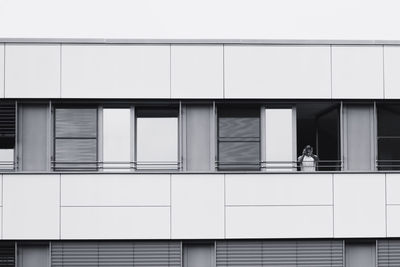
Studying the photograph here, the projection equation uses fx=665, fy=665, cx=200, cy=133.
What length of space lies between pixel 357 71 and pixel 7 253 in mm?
10432

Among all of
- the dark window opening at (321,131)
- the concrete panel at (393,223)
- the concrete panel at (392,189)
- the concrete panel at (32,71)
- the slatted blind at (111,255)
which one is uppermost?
the concrete panel at (32,71)

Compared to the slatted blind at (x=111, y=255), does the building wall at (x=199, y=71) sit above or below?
above

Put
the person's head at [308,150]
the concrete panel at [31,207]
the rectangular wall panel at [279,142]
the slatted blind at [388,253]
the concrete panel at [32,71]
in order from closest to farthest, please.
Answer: the concrete panel at [31,207] → the slatted blind at [388,253] → the concrete panel at [32,71] → the rectangular wall panel at [279,142] → the person's head at [308,150]

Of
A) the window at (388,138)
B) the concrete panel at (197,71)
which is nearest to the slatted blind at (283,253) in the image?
the window at (388,138)

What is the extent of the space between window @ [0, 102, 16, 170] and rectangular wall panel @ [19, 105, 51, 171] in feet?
0.77

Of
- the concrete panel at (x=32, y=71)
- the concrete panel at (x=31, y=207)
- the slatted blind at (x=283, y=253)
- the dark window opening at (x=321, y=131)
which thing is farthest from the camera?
the dark window opening at (x=321, y=131)

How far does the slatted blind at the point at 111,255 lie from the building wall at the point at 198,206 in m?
0.32

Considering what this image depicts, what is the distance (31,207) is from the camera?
17.2 m

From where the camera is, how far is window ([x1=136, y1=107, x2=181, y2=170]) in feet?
58.4

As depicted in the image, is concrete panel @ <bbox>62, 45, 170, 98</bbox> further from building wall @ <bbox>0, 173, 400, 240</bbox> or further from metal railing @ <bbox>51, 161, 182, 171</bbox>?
building wall @ <bbox>0, 173, 400, 240</bbox>

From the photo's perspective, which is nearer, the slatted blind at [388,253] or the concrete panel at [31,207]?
the concrete panel at [31,207]

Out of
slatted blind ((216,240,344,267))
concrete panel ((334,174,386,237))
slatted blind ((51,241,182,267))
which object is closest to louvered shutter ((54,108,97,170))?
slatted blind ((51,241,182,267))

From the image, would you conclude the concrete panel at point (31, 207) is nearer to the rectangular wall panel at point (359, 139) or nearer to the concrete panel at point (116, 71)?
the concrete panel at point (116, 71)

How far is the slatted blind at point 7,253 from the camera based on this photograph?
17.2 meters
